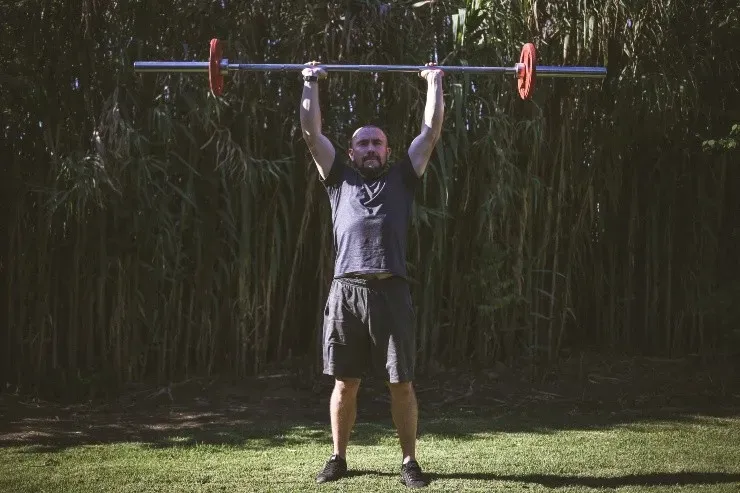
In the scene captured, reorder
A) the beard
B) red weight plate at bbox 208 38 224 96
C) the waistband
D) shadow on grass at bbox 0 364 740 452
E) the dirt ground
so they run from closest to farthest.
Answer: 1. the waistband
2. the beard
3. red weight plate at bbox 208 38 224 96
4. shadow on grass at bbox 0 364 740 452
5. the dirt ground

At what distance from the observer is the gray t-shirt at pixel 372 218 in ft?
9.19

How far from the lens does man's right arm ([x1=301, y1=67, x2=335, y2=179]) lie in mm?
2904

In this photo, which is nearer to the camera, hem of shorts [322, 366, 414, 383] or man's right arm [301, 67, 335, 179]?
hem of shorts [322, 366, 414, 383]

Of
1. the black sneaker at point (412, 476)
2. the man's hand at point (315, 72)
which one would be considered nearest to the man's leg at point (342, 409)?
the black sneaker at point (412, 476)

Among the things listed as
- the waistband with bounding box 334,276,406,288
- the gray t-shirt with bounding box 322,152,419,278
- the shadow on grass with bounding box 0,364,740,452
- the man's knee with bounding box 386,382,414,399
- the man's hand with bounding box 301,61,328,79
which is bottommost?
the shadow on grass with bounding box 0,364,740,452

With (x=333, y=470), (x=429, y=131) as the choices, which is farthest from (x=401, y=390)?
(x=429, y=131)

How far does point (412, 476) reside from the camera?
8.95ft

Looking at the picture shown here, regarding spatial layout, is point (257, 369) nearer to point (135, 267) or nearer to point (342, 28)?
point (135, 267)

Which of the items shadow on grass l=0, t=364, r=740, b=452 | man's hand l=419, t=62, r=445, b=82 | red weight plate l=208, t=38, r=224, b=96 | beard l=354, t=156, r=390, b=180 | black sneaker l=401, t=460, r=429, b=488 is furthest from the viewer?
shadow on grass l=0, t=364, r=740, b=452

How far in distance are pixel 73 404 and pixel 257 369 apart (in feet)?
3.11

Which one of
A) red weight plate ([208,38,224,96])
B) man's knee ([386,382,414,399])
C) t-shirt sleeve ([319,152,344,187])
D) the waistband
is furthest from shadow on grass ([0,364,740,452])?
red weight plate ([208,38,224,96])

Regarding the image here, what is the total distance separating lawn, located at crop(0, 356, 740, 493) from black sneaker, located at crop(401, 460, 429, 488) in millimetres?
46

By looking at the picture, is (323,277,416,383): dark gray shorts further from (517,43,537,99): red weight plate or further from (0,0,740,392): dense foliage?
(0,0,740,392): dense foliage

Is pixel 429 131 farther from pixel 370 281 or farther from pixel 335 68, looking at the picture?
pixel 370 281
